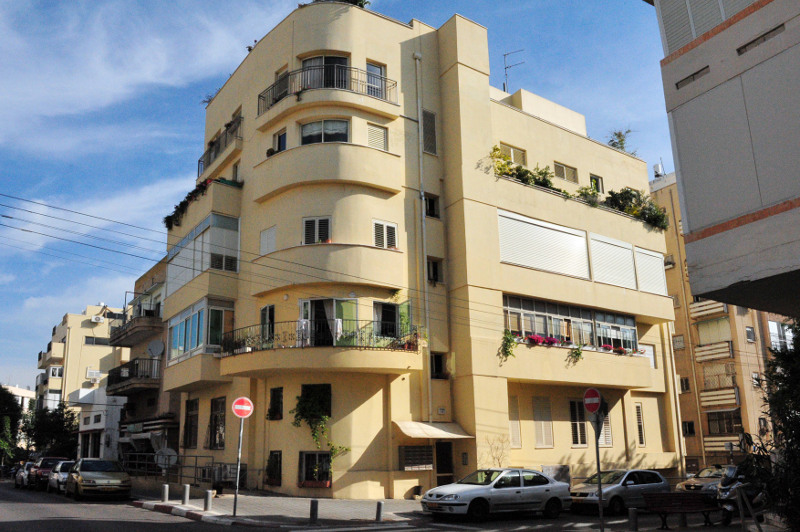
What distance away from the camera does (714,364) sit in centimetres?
3894

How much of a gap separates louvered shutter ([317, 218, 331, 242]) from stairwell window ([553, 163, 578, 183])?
39.3ft

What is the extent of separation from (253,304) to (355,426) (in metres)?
6.51

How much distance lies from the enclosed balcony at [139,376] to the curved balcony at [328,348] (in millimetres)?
12038

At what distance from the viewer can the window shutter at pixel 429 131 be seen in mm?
26737

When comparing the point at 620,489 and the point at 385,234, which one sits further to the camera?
the point at 385,234

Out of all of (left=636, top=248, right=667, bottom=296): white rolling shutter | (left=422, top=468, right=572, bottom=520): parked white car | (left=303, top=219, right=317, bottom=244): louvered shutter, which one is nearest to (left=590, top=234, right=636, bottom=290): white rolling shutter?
(left=636, top=248, right=667, bottom=296): white rolling shutter

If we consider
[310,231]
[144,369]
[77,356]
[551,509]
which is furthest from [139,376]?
[77,356]

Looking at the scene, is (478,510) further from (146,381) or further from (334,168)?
(146,381)

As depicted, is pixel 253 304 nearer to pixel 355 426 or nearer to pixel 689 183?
pixel 355 426

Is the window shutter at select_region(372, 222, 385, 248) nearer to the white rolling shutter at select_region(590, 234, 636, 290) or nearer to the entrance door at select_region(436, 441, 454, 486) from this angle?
the entrance door at select_region(436, 441, 454, 486)

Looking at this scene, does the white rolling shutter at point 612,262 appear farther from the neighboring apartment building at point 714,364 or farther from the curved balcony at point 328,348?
the curved balcony at point 328,348

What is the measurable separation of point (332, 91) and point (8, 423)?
51619 millimetres

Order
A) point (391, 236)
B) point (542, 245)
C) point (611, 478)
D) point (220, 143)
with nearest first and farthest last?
point (611, 478)
point (391, 236)
point (542, 245)
point (220, 143)

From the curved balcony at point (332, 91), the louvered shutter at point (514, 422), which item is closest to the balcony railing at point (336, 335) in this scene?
the louvered shutter at point (514, 422)
